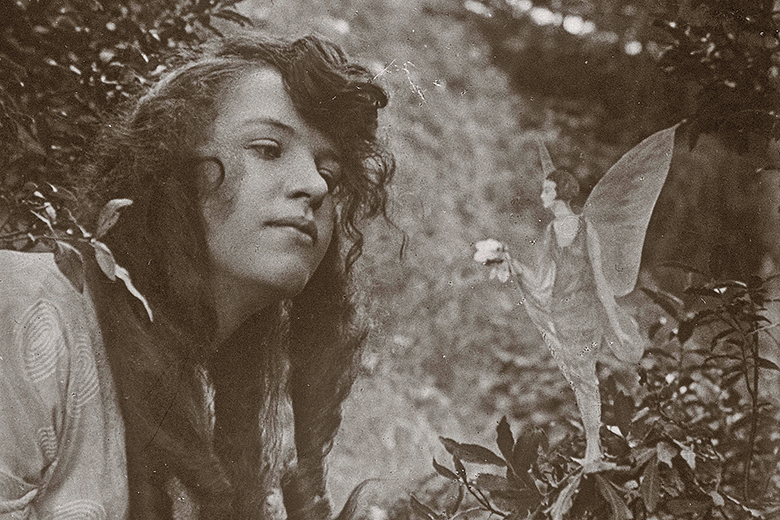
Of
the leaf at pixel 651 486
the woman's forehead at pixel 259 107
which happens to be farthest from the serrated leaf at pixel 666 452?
the woman's forehead at pixel 259 107

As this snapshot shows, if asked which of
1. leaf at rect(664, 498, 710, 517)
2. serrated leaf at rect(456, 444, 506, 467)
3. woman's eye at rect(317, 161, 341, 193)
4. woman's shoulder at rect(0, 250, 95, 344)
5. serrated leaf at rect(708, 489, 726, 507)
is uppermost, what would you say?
woman's eye at rect(317, 161, 341, 193)

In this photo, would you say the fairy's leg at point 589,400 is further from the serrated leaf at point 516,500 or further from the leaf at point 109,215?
the leaf at point 109,215

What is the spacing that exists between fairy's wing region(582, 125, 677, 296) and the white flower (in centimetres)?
23

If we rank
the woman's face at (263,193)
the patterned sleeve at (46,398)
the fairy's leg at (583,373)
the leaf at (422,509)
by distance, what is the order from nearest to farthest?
the patterned sleeve at (46,398)
the woman's face at (263,193)
the leaf at (422,509)
the fairy's leg at (583,373)

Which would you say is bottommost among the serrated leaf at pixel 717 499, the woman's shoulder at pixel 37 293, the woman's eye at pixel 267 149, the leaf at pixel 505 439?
the serrated leaf at pixel 717 499

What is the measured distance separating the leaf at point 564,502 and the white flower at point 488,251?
0.55m

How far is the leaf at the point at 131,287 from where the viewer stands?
5.65 ft

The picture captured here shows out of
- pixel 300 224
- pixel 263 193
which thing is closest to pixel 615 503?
pixel 300 224

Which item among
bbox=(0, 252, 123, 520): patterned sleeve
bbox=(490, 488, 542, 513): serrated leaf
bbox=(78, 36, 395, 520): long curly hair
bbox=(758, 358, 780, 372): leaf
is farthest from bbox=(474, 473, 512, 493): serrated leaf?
bbox=(0, 252, 123, 520): patterned sleeve

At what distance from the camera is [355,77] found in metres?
1.84

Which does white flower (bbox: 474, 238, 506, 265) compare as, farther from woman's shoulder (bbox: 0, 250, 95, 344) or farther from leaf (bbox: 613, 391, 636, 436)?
woman's shoulder (bbox: 0, 250, 95, 344)

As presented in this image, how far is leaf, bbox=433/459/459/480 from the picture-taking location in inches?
74.0

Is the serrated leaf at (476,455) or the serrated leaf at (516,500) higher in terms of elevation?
the serrated leaf at (476,455)

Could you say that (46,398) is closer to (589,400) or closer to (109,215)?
(109,215)
